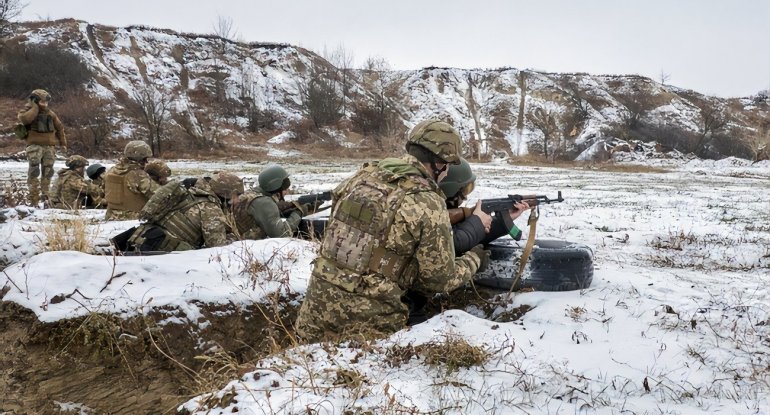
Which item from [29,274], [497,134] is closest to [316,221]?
[29,274]

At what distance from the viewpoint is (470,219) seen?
3.53m

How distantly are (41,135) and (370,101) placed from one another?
40.6 m

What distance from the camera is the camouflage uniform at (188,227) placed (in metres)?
4.97

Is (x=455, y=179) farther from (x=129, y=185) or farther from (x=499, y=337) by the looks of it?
(x=129, y=185)

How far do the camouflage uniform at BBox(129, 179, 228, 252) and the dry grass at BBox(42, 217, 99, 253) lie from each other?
0.43 metres

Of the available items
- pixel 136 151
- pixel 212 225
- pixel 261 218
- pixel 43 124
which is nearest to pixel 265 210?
pixel 261 218

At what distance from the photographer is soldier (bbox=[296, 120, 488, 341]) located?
288 cm

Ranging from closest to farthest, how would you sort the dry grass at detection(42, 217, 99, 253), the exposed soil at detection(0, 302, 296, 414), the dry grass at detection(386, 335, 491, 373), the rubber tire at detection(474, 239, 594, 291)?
the dry grass at detection(386, 335, 491, 373) < the exposed soil at detection(0, 302, 296, 414) < the rubber tire at detection(474, 239, 594, 291) < the dry grass at detection(42, 217, 99, 253)

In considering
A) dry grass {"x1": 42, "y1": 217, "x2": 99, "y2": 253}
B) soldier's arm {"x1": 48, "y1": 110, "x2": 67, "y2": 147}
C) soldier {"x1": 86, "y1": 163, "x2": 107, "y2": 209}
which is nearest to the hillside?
soldier's arm {"x1": 48, "y1": 110, "x2": 67, "y2": 147}

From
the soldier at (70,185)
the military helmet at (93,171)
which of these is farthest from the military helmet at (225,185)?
the military helmet at (93,171)

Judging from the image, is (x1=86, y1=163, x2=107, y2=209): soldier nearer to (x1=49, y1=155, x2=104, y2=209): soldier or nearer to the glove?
(x1=49, y1=155, x2=104, y2=209): soldier

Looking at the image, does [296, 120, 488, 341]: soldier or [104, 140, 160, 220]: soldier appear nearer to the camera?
[296, 120, 488, 341]: soldier

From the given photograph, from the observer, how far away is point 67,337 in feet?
10.5

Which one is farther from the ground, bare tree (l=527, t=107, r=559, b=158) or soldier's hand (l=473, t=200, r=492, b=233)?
bare tree (l=527, t=107, r=559, b=158)
